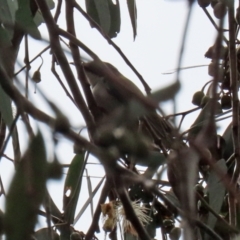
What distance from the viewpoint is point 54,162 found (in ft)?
1.90

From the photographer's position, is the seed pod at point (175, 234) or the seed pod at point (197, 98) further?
the seed pod at point (197, 98)

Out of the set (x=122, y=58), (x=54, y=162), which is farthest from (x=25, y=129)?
(x=122, y=58)

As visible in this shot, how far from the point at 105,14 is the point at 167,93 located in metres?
1.00

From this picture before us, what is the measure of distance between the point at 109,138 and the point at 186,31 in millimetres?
115

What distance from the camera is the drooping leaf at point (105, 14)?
1.49m

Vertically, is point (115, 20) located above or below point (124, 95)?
above

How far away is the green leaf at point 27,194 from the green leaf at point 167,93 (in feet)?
0.40

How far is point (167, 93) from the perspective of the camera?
20.7 inches

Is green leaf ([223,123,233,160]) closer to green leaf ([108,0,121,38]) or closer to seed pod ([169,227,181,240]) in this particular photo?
seed pod ([169,227,181,240])

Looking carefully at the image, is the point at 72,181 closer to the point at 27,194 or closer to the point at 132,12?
the point at 132,12

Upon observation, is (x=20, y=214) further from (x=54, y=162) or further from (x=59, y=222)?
(x=59, y=222)

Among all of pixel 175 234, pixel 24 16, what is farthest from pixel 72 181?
pixel 24 16

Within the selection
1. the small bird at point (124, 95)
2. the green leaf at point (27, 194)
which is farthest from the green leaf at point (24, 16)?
the green leaf at point (27, 194)

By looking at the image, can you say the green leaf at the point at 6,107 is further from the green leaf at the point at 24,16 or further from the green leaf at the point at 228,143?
the green leaf at the point at 228,143
